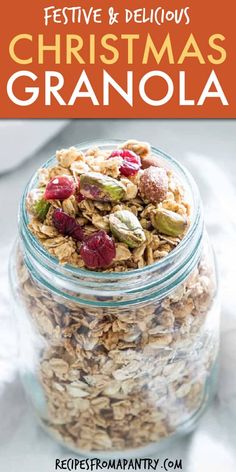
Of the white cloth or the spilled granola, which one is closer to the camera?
the spilled granola

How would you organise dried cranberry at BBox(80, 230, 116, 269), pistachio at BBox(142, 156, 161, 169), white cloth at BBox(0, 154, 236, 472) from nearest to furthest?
1. dried cranberry at BBox(80, 230, 116, 269)
2. pistachio at BBox(142, 156, 161, 169)
3. white cloth at BBox(0, 154, 236, 472)

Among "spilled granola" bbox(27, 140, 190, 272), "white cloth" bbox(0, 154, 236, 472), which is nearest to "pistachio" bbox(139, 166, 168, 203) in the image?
"spilled granola" bbox(27, 140, 190, 272)

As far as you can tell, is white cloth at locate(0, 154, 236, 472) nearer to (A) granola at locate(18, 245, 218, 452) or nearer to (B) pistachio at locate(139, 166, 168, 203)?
(A) granola at locate(18, 245, 218, 452)

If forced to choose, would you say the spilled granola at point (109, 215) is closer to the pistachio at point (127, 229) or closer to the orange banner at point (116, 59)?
the pistachio at point (127, 229)

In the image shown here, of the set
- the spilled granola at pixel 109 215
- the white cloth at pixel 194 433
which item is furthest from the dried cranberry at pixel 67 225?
the white cloth at pixel 194 433

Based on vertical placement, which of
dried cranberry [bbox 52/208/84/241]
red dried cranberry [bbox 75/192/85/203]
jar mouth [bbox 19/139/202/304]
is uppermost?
red dried cranberry [bbox 75/192/85/203]

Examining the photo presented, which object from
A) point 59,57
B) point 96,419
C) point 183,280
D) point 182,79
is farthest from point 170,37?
point 96,419
